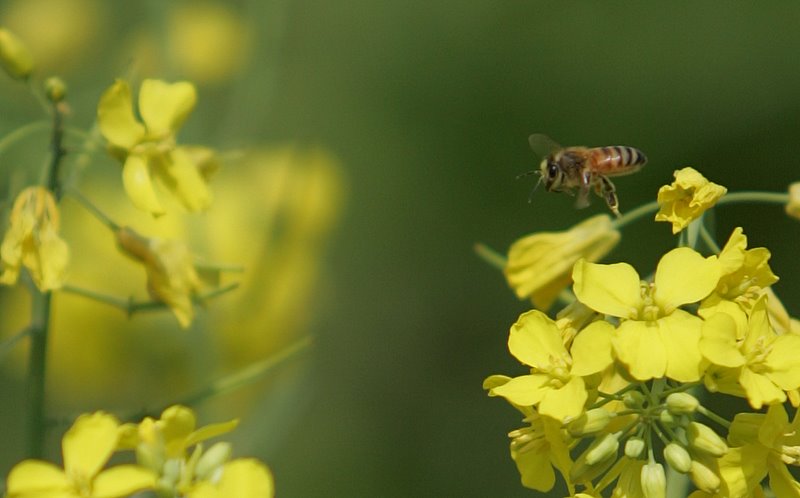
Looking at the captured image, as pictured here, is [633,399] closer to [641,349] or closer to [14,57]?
[641,349]

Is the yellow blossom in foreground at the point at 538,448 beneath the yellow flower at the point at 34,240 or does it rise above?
beneath

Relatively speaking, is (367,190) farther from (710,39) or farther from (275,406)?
(275,406)

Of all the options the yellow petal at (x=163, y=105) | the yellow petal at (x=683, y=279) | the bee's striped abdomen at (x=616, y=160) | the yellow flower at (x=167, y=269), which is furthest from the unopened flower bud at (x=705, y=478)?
the yellow petal at (x=163, y=105)

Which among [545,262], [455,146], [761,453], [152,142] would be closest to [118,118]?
[152,142]

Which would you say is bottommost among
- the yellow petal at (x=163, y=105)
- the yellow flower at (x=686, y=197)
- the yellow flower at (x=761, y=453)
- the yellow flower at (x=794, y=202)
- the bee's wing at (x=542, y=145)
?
the yellow flower at (x=761, y=453)

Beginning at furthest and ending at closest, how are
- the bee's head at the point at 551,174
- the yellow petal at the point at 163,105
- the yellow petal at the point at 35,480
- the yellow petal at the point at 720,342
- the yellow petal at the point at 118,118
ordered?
the bee's head at the point at 551,174
the yellow petal at the point at 163,105
the yellow petal at the point at 118,118
the yellow petal at the point at 720,342
the yellow petal at the point at 35,480

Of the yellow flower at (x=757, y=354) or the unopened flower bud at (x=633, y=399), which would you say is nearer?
the yellow flower at (x=757, y=354)

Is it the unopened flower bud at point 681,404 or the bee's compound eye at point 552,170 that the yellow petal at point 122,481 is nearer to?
the unopened flower bud at point 681,404

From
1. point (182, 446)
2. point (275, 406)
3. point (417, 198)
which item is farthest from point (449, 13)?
point (182, 446)
